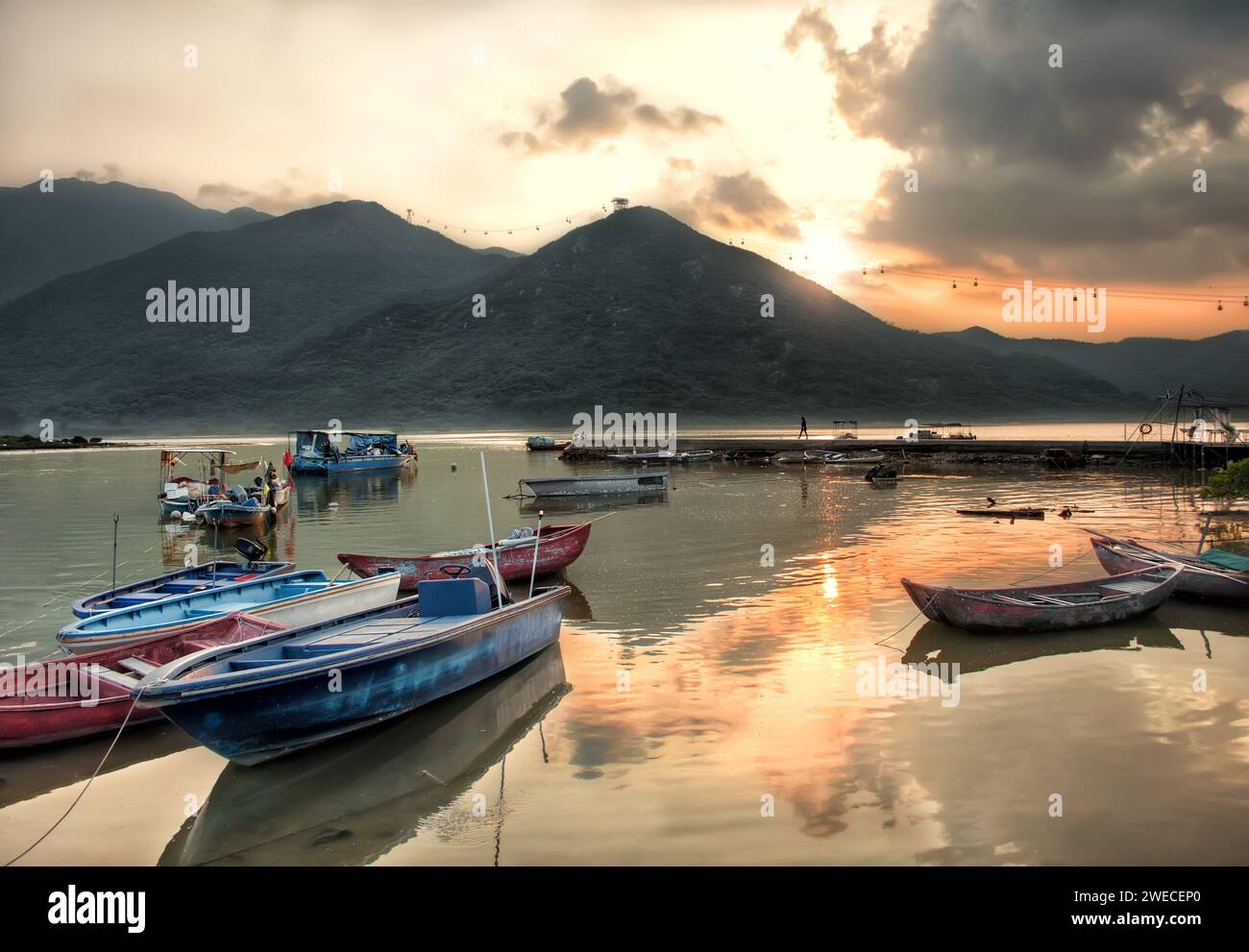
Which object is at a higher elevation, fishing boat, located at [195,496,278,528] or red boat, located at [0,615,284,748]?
fishing boat, located at [195,496,278,528]

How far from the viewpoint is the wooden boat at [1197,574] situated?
1795 centimetres

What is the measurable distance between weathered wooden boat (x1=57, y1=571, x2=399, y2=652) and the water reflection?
157 inches

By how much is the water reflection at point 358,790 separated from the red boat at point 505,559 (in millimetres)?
6303

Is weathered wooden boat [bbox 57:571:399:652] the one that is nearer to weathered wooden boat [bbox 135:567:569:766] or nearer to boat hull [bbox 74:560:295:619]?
boat hull [bbox 74:560:295:619]

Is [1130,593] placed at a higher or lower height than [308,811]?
higher

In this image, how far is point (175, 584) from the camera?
1828cm

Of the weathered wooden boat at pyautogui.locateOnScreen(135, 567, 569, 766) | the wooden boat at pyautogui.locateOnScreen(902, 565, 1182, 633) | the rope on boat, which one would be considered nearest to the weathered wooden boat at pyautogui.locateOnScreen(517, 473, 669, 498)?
the wooden boat at pyautogui.locateOnScreen(902, 565, 1182, 633)

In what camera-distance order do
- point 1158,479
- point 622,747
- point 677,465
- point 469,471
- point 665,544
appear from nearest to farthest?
1. point 622,747
2. point 665,544
3. point 1158,479
4. point 469,471
5. point 677,465

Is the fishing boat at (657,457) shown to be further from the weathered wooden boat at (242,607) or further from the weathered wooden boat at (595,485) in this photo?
the weathered wooden boat at (242,607)

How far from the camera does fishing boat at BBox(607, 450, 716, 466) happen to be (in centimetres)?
8030

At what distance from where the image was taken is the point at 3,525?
3719 centimetres
